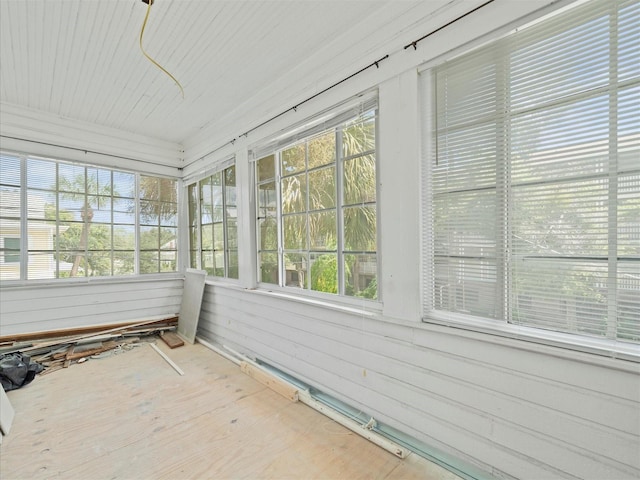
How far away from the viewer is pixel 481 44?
151cm

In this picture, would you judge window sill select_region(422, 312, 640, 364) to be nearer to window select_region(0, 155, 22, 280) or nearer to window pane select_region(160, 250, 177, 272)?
window pane select_region(160, 250, 177, 272)

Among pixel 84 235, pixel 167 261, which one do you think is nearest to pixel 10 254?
pixel 84 235

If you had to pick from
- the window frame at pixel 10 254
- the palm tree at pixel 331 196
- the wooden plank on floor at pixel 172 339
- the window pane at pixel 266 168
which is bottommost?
the wooden plank on floor at pixel 172 339

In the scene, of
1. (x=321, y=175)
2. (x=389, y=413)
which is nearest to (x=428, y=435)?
(x=389, y=413)

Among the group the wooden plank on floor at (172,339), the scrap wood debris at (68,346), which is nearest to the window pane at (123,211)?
the scrap wood debris at (68,346)

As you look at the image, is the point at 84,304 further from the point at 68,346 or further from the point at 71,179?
the point at 71,179

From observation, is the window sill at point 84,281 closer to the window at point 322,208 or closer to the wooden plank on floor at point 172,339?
the wooden plank on floor at point 172,339

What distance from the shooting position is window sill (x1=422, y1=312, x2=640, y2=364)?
3.91ft

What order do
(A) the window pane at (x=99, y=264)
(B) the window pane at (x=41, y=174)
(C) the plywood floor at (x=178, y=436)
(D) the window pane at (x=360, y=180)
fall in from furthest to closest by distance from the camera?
(A) the window pane at (x=99, y=264) < (B) the window pane at (x=41, y=174) < (D) the window pane at (x=360, y=180) < (C) the plywood floor at (x=178, y=436)

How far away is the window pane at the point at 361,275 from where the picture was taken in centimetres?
212

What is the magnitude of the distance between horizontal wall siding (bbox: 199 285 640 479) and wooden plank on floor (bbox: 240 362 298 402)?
17cm

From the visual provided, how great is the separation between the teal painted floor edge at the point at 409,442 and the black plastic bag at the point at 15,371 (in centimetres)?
254

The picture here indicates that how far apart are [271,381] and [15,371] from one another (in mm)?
2347

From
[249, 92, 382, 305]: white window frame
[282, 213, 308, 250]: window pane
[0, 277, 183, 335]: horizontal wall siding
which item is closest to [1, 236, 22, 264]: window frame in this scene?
[0, 277, 183, 335]: horizontal wall siding
